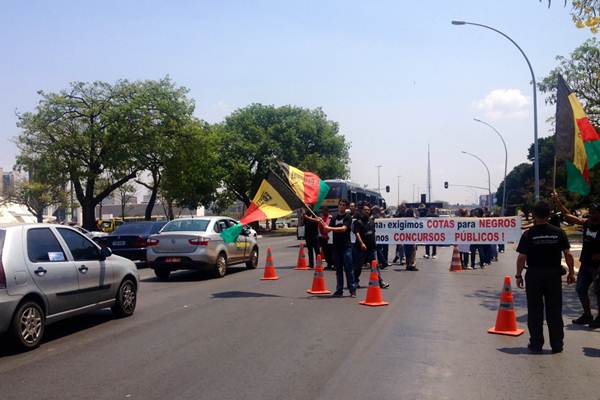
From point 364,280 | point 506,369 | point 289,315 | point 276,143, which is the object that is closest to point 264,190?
point 364,280

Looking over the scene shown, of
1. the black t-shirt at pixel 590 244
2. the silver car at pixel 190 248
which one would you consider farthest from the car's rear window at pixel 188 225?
the black t-shirt at pixel 590 244

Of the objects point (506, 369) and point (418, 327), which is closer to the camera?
point (506, 369)

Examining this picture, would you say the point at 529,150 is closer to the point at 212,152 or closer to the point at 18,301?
the point at 212,152

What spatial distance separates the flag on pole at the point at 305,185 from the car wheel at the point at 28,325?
727 cm

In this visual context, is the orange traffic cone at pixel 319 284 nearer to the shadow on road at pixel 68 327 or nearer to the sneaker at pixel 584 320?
the shadow on road at pixel 68 327

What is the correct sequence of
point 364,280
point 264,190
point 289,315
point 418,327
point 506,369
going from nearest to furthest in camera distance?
point 506,369 < point 418,327 < point 289,315 < point 264,190 < point 364,280

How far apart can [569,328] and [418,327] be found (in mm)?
2241

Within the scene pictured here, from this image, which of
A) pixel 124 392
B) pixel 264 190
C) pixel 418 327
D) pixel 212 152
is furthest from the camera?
pixel 212 152

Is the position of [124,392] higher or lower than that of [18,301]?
lower

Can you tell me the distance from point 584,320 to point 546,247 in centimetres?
249

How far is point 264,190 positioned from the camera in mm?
13922

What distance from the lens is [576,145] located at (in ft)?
34.3

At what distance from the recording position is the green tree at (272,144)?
2234 inches

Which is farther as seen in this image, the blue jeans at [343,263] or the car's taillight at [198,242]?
the car's taillight at [198,242]
